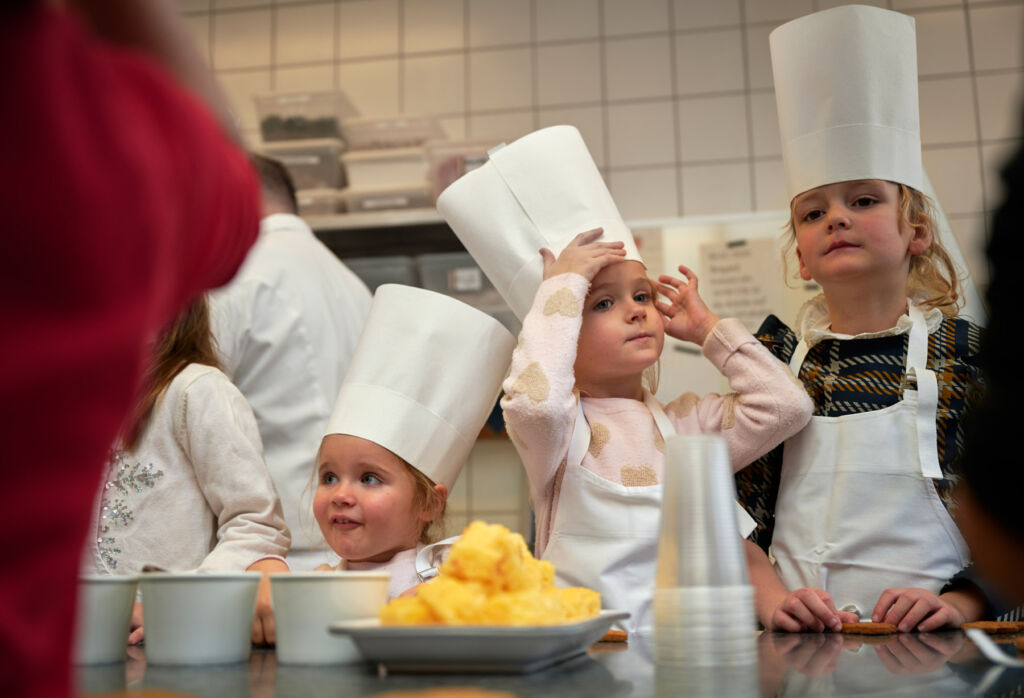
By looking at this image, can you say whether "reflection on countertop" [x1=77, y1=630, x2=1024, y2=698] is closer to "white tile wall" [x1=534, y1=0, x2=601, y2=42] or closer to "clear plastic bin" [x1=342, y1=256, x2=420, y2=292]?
"clear plastic bin" [x1=342, y1=256, x2=420, y2=292]

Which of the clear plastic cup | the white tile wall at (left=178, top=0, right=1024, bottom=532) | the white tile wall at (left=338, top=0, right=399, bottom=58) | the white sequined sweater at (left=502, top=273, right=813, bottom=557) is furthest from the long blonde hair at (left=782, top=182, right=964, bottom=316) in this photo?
the white tile wall at (left=338, top=0, right=399, bottom=58)

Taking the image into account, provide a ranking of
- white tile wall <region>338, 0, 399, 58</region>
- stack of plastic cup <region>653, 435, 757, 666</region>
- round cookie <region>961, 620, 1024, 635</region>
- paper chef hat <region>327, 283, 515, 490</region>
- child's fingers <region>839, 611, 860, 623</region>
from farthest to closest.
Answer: white tile wall <region>338, 0, 399, 58</region> → paper chef hat <region>327, 283, 515, 490</region> → child's fingers <region>839, 611, 860, 623</region> → round cookie <region>961, 620, 1024, 635</region> → stack of plastic cup <region>653, 435, 757, 666</region>

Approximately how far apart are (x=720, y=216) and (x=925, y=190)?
1.32 metres

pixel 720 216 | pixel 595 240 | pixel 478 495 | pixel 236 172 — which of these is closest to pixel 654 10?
pixel 720 216

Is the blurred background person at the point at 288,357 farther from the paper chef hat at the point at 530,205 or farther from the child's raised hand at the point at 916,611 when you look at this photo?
the child's raised hand at the point at 916,611

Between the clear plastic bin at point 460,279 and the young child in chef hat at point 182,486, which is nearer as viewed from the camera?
the young child in chef hat at point 182,486

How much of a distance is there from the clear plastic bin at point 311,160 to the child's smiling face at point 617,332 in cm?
171

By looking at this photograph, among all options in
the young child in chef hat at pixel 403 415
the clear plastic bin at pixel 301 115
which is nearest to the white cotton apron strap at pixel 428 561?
the young child in chef hat at pixel 403 415

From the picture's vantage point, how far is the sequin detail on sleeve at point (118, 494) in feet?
4.56

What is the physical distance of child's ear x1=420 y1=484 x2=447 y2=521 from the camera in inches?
56.3

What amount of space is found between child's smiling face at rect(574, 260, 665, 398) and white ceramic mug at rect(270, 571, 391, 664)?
66cm

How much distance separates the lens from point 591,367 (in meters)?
1.41

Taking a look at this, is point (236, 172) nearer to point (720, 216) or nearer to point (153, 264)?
point (153, 264)

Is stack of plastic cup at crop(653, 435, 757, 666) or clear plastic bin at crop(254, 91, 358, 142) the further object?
clear plastic bin at crop(254, 91, 358, 142)
